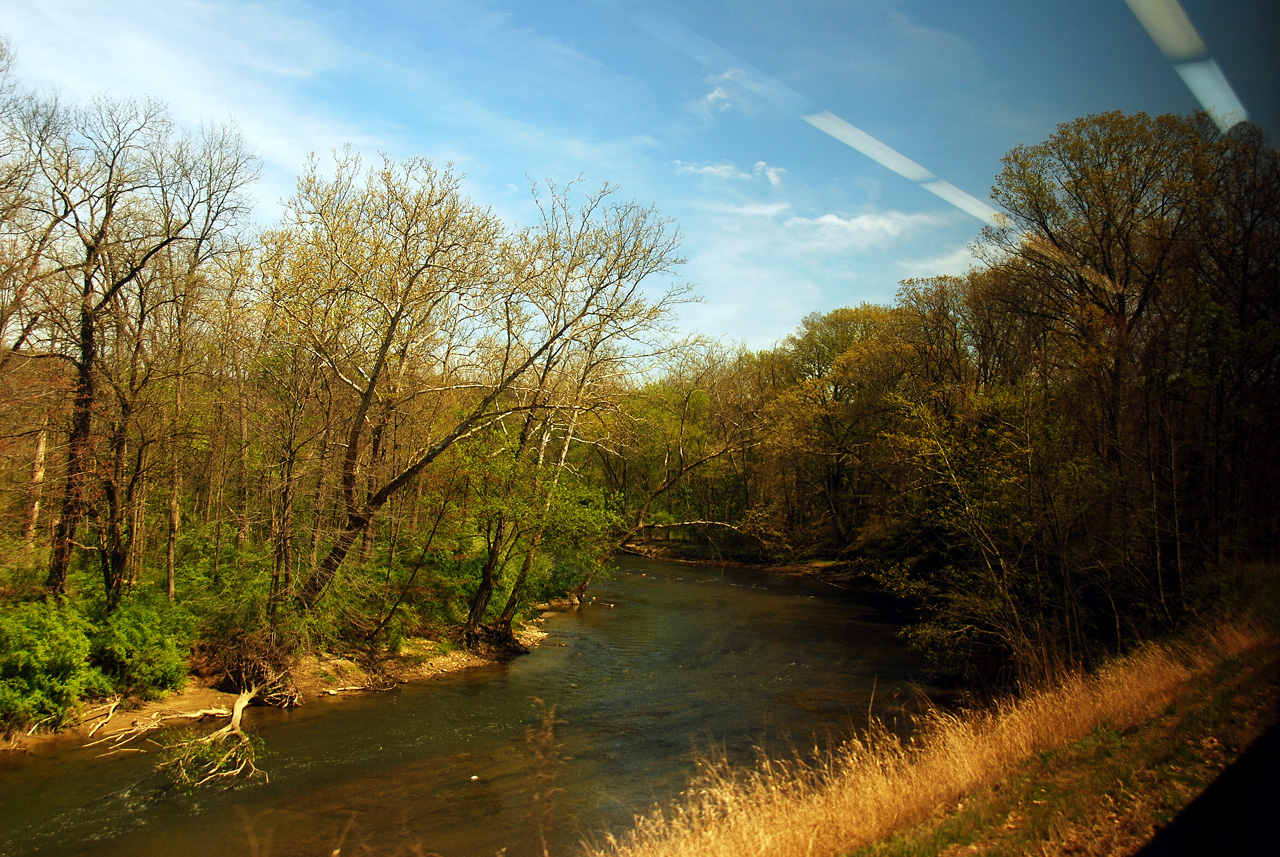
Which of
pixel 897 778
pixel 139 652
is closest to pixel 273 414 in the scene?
pixel 139 652

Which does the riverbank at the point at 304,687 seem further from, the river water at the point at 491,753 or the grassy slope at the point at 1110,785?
the grassy slope at the point at 1110,785

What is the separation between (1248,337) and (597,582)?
78.1 feet

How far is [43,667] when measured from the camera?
11.1 meters

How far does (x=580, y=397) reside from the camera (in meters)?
18.2

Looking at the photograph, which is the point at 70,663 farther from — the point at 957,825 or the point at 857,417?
the point at 857,417

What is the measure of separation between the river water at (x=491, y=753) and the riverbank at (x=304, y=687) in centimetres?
47

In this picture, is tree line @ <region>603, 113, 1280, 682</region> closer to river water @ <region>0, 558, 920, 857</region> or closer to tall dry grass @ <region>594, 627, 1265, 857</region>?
tall dry grass @ <region>594, 627, 1265, 857</region>

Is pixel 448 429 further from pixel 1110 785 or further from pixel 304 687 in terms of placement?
pixel 1110 785

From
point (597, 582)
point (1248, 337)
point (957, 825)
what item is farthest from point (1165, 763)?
point (597, 582)

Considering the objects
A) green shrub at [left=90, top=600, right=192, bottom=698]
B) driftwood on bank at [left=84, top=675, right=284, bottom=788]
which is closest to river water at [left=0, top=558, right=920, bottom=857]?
driftwood on bank at [left=84, top=675, right=284, bottom=788]

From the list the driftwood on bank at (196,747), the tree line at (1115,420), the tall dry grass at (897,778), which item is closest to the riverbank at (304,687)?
the driftwood on bank at (196,747)

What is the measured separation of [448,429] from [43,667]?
10.4 m

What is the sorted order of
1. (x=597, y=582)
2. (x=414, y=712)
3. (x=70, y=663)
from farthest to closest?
(x=597, y=582) < (x=414, y=712) < (x=70, y=663)

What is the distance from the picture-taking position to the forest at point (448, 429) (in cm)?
1298
